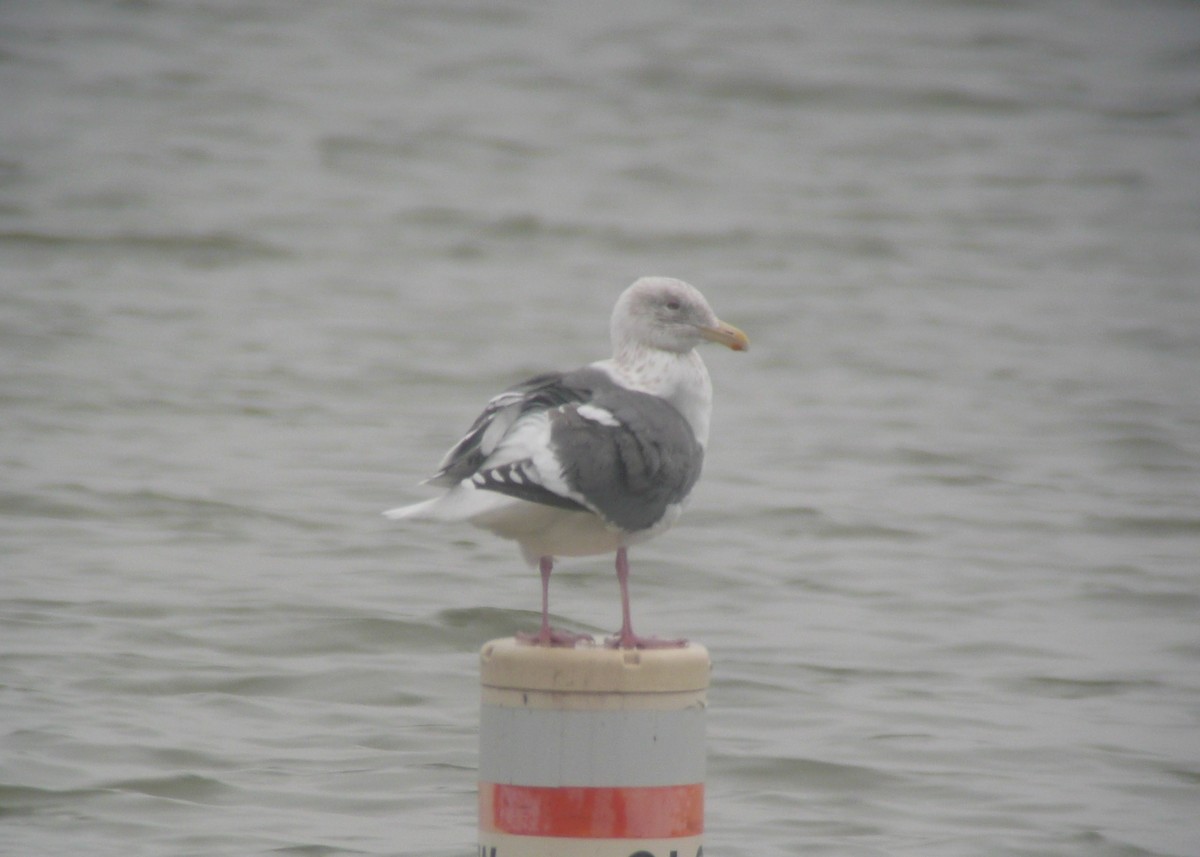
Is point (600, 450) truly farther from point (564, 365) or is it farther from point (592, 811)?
point (564, 365)

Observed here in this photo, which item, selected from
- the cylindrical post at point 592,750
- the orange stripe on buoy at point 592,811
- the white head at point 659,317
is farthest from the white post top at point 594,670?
the white head at point 659,317

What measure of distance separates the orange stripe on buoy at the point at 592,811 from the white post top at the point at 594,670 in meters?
0.17

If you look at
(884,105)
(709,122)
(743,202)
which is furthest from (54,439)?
(884,105)

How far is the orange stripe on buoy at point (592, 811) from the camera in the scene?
3.39 metres

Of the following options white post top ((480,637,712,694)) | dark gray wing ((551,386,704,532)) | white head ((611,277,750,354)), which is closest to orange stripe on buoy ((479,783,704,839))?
white post top ((480,637,712,694))

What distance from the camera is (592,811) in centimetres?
339

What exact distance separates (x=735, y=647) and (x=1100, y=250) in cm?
1118

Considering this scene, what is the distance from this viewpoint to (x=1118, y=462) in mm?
10867

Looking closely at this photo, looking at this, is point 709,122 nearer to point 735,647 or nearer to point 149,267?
point 149,267

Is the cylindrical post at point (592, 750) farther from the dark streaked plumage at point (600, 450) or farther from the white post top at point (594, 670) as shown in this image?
the dark streaked plumage at point (600, 450)

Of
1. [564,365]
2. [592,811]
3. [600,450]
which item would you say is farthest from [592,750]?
[564,365]

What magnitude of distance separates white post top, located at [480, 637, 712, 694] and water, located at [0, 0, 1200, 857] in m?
1.58

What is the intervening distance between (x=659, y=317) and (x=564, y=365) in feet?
26.0

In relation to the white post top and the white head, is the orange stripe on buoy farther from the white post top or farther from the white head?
the white head
